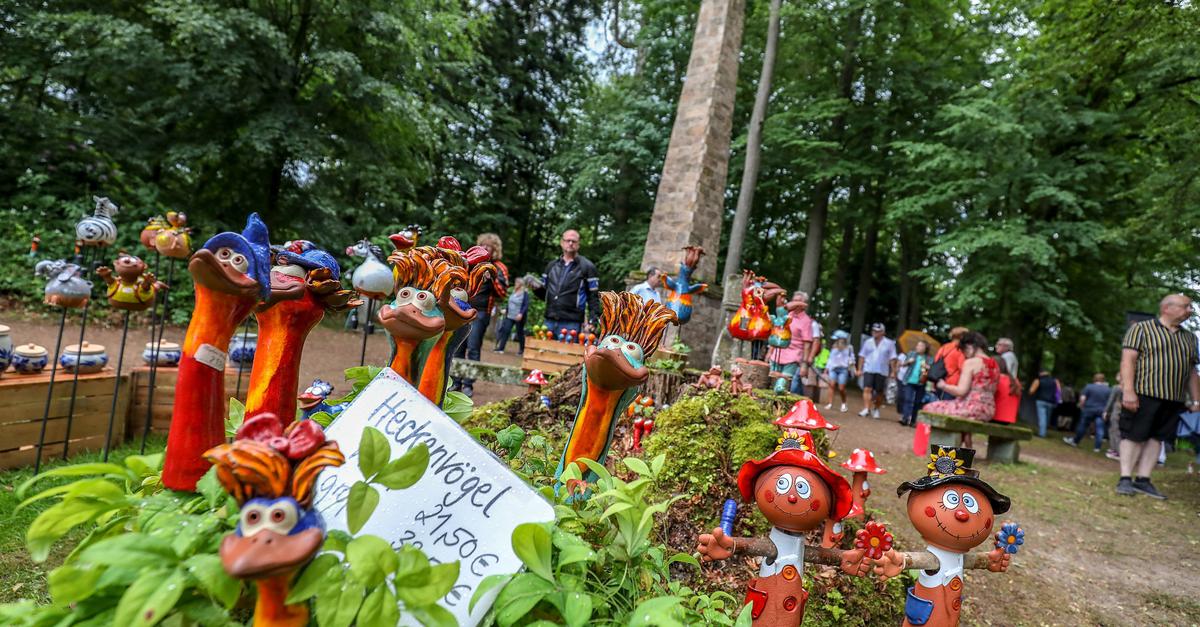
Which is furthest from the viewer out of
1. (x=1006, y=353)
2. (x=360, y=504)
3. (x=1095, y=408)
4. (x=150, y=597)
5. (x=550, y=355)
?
(x=1095, y=408)

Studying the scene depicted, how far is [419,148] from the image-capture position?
11.5m

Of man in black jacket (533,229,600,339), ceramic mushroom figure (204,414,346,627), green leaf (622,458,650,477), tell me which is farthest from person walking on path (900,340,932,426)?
ceramic mushroom figure (204,414,346,627)

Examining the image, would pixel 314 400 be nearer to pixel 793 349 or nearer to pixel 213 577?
pixel 213 577

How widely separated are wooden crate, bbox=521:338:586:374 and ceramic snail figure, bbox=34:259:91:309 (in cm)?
315

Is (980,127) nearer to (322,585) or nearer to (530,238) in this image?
(322,585)

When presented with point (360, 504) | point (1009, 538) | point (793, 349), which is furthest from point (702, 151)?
point (360, 504)

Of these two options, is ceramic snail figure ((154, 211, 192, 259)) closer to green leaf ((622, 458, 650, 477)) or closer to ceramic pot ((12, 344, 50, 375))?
ceramic pot ((12, 344, 50, 375))

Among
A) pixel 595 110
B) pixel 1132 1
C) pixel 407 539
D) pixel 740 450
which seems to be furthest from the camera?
pixel 595 110

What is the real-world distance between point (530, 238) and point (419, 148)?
8443 millimetres

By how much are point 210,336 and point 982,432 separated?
21.3 ft

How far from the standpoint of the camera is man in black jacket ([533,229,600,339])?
6391mm

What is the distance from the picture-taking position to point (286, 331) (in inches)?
63.1

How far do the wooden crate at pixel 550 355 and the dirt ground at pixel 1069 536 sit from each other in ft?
2.86

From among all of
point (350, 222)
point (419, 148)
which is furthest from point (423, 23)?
point (350, 222)
